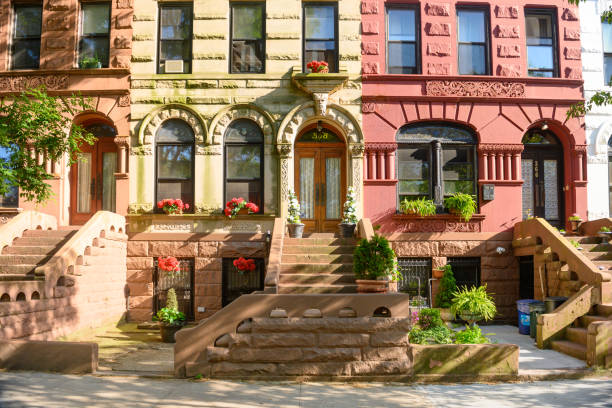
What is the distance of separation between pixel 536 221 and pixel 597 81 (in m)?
4.95

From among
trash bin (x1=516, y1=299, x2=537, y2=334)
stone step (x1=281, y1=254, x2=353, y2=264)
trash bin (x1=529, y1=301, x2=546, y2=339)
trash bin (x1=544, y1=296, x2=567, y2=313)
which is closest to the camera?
trash bin (x1=544, y1=296, x2=567, y2=313)

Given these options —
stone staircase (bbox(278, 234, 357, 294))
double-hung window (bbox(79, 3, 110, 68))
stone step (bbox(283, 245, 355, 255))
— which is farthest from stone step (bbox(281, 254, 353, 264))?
double-hung window (bbox(79, 3, 110, 68))

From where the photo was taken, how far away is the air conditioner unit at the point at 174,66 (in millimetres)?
15141

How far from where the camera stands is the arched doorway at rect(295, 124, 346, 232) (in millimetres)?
15234

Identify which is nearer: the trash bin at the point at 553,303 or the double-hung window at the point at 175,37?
the trash bin at the point at 553,303

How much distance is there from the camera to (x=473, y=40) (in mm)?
15453

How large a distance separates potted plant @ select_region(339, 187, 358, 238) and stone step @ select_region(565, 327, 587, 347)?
206 inches

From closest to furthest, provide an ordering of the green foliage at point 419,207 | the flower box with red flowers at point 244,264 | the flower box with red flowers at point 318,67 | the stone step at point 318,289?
the stone step at point 318,289, the flower box with red flowers at point 244,264, the green foliage at point 419,207, the flower box with red flowers at point 318,67

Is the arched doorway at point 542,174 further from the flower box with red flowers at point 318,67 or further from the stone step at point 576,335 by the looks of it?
the flower box with red flowers at point 318,67

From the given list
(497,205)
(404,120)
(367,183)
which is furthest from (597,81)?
(367,183)

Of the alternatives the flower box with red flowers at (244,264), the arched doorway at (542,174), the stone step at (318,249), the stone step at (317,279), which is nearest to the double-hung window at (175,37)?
the flower box with red flowers at (244,264)

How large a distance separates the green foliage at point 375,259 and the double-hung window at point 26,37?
36.6ft

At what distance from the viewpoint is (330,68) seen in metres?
15.2

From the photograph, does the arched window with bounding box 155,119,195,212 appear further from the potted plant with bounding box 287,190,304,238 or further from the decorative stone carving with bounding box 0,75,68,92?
the decorative stone carving with bounding box 0,75,68,92
